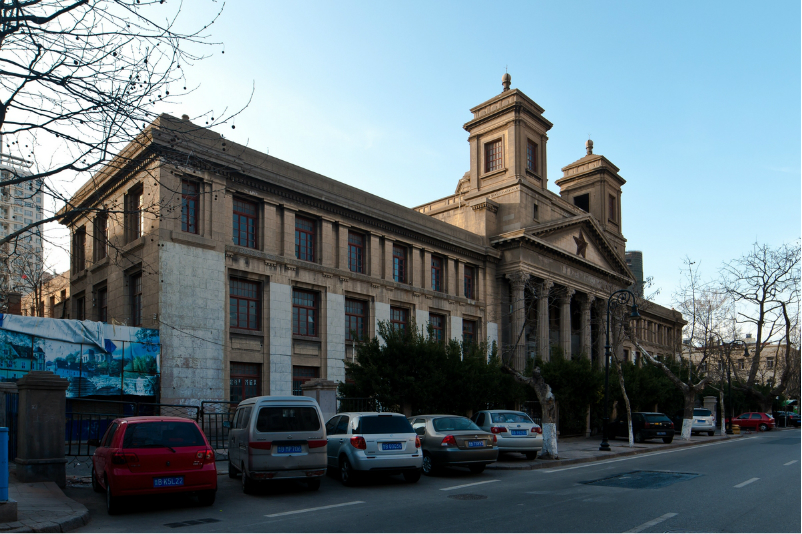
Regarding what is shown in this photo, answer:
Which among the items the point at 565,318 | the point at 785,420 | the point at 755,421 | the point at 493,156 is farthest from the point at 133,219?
the point at 785,420

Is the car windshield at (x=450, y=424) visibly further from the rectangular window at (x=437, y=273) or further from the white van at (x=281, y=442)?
the rectangular window at (x=437, y=273)

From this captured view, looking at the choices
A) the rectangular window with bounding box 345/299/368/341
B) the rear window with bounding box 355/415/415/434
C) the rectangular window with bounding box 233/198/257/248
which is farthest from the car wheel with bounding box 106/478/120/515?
the rectangular window with bounding box 345/299/368/341

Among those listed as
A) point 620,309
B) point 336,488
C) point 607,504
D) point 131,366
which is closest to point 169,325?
point 131,366

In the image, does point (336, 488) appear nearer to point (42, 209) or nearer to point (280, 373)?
point (42, 209)

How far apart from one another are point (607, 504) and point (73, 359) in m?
17.7

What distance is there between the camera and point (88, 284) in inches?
1168

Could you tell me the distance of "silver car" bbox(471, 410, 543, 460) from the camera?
750 inches

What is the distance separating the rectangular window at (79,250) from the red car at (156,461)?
22719 millimetres

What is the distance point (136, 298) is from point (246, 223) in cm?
527

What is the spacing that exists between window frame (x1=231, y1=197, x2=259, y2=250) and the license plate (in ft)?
56.5

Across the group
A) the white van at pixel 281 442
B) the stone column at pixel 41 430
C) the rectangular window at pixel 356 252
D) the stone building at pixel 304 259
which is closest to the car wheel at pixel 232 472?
the white van at pixel 281 442

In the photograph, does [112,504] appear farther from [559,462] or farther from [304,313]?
[304,313]

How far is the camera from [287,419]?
495 inches

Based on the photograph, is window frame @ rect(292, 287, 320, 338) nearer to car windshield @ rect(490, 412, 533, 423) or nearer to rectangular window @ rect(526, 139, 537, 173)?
car windshield @ rect(490, 412, 533, 423)
